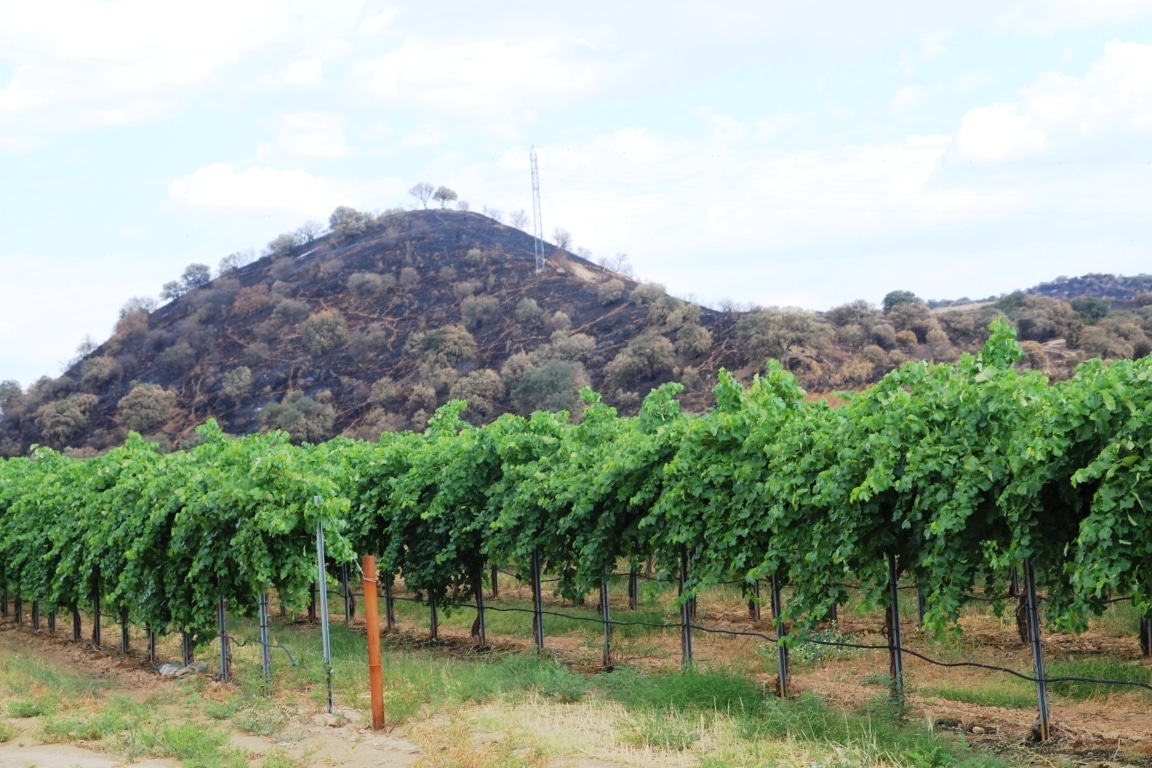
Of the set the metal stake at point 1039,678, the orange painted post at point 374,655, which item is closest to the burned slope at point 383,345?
the orange painted post at point 374,655

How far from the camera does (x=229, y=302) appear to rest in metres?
73.1

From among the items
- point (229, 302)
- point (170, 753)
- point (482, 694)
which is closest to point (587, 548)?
point (482, 694)

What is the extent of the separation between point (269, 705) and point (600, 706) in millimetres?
3439

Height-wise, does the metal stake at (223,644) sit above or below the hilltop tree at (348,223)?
below

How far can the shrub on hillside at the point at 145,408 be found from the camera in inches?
2341

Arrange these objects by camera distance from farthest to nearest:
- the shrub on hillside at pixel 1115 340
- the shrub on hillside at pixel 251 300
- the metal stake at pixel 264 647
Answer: the shrub on hillside at pixel 251 300 → the shrub on hillside at pixel 1115 340 → the metal stake at pixel 264 647

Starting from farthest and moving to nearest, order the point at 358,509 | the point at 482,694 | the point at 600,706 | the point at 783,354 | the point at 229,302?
1. the point at 229,302
2. the point at 783,354
3. the point at 358,509
4. the point at 482,694
5. the point at 600,706

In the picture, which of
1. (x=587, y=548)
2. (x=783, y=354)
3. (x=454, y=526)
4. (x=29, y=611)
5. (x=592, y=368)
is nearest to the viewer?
(x=587, y=548)

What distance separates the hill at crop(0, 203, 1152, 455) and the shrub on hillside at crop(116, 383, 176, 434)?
0.09m

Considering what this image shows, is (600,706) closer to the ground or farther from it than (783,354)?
closer to the ground

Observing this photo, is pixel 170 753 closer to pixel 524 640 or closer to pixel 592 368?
pixel 524 640

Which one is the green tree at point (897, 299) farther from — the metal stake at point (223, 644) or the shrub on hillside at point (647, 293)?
the metal stake at point (223, 644)

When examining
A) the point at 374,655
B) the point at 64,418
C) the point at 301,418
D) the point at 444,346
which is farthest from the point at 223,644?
the point at 64,418

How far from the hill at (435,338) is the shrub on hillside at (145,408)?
3.5 inches
